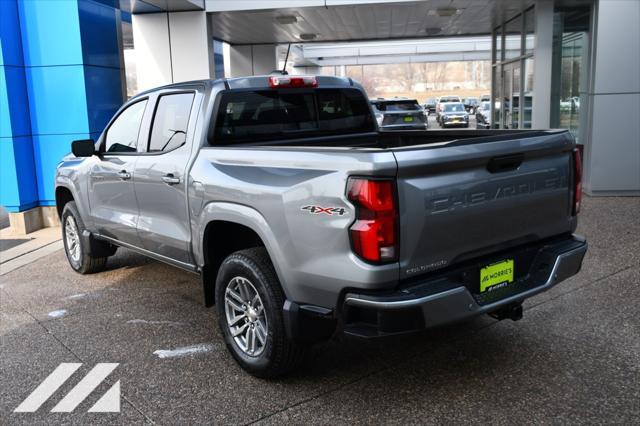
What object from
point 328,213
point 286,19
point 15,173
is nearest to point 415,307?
point 328,213

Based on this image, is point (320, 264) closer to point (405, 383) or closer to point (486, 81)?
point (405, 383)

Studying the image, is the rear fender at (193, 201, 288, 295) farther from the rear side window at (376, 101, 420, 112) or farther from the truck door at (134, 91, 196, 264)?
the rear side window at (376, 101, 420, 112)

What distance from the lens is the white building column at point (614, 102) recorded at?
955cm

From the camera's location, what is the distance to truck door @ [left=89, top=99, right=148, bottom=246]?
5016mm

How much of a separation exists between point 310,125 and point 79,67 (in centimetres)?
552

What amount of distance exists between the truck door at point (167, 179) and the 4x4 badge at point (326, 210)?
1.38 metres

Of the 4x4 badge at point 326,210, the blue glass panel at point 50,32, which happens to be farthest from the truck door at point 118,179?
the blue glass panel at point 50,32

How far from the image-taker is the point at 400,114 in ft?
69.3

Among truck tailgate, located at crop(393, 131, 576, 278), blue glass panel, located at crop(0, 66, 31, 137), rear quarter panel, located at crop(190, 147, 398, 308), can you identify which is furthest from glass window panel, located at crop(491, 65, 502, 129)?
rear quarter panel, located at crop(190, 147, 398, 308)

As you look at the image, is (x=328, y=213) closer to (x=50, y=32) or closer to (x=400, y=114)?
(x=50, y=32)

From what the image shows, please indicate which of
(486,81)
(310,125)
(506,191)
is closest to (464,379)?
(506,191)

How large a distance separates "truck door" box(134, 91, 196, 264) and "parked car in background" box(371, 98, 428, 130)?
16.7m

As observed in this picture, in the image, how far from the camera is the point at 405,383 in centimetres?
368
